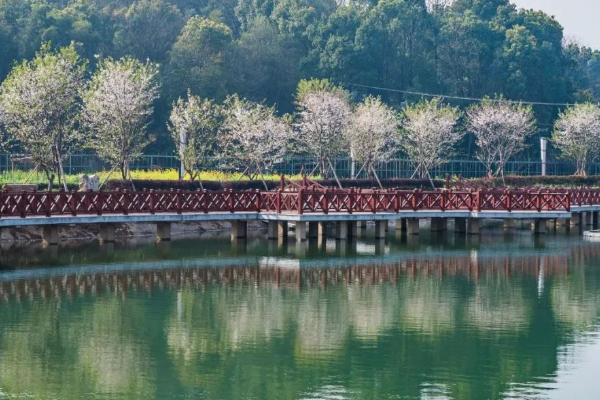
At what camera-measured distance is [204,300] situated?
30828 millimetres

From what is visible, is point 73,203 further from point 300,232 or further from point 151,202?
point 300,232

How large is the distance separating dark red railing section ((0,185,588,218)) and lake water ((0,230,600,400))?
1637 mm

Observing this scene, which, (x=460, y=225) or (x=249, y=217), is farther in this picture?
(x=460, y=225)

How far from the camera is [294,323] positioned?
2733cm

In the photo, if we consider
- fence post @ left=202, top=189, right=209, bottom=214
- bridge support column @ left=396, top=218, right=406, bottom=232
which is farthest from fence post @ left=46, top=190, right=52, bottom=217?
bridge support column @ left=396, top=218, right=406, bottom=232

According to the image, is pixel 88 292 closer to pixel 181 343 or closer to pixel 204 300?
pixel 204 300

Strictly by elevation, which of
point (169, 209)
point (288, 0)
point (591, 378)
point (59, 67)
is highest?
point (288, 0)

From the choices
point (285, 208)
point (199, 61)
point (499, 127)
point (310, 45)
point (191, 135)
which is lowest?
point (285, 208)

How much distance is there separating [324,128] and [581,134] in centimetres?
2765

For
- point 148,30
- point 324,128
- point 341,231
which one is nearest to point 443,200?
point 341,231

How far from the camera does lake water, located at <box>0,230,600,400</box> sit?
69.5 feet

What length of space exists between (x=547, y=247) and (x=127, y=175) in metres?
22.4

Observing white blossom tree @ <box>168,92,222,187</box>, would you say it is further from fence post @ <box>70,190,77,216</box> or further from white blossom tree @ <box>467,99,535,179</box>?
white blossom tree @ <box>467,99,535,179</box>

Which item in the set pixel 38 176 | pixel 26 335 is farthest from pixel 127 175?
pixel 26 335
